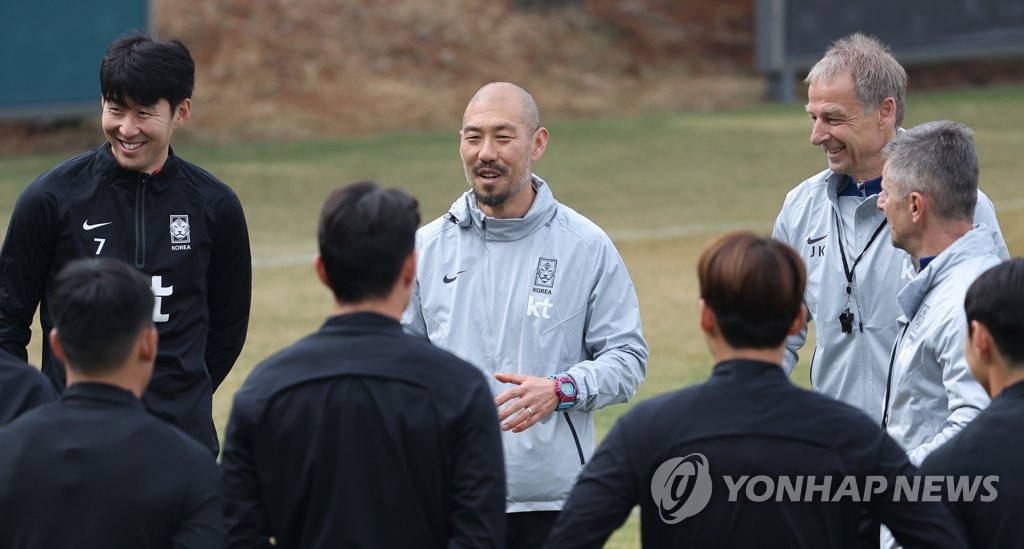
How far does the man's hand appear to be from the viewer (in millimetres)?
4516

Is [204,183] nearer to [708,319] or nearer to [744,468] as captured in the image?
[708,319]

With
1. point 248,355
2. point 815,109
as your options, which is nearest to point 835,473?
point 815,109

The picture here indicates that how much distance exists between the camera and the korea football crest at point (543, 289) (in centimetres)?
484

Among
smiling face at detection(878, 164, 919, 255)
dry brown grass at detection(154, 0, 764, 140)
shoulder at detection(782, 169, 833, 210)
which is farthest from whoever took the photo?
dry brown grass at detection(154, 0, 764, 140)

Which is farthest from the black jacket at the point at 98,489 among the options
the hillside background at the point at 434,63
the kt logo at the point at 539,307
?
the hillside background at the point at 434,63

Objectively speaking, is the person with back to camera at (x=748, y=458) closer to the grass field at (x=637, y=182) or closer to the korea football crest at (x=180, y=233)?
the korea football crest at (x=180, y=233)

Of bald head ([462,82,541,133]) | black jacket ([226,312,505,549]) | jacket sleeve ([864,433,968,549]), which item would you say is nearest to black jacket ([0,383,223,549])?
black jacket ([226,312,505,549])

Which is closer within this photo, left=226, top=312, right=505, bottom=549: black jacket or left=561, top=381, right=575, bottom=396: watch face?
left=226, top=312, right=505, bottom=549: black jacket

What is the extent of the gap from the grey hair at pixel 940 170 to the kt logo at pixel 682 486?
1.50 m

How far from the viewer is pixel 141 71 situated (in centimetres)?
494

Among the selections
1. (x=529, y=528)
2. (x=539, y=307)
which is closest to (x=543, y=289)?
(x=539, y=307)

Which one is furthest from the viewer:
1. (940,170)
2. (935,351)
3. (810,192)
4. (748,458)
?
(810,192)

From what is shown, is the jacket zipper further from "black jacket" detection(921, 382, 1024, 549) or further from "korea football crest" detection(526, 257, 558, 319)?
"black jacket" detection(921, 382, 1024, 549)

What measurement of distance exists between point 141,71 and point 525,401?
1.69 metres
